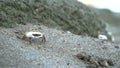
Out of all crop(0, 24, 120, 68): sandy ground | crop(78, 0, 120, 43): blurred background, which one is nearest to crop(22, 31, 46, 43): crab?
crop(0, 24, 120, 68): sandy ground

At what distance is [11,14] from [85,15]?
3.45m

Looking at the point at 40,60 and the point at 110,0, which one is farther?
the point at 110,0

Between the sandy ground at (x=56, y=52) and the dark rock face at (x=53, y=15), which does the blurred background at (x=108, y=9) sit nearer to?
the dark rock face at (x=53, y=15)

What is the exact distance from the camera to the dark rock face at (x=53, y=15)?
835 cm

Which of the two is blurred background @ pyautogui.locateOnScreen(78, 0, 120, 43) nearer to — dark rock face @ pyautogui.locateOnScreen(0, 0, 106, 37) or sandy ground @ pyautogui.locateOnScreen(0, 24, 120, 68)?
dark rock face @ pyautogui.locateOnScreen(0, 0, 106, 37)

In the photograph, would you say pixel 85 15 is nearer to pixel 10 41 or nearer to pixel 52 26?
pixel 52 26

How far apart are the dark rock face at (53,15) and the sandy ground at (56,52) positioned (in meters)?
0.53

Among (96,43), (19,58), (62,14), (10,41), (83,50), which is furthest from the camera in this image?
(62,14)

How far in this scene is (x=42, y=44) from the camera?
7.00 m

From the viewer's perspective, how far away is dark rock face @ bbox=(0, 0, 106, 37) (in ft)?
27.4

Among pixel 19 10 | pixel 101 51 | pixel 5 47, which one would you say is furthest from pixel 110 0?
pixel 5 47

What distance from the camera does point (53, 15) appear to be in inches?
384

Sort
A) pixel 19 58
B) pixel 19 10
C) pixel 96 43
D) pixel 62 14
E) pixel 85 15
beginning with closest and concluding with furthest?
A: pixel 19 58
pixel 96 43
pixel 19 10
pixel 62 14
pixel 85 15

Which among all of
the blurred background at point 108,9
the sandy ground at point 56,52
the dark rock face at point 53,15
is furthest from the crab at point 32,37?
the blurred background at point 108,9
